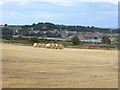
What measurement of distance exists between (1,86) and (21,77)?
2486 millimetres

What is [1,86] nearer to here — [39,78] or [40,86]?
[40,86]

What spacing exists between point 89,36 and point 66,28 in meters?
4.48

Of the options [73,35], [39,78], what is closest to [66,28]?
[73,35]

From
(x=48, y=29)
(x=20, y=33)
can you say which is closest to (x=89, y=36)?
(x=48, y=29)

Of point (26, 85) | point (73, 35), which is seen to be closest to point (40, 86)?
point (26, 85)

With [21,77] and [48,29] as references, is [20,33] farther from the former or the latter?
[21,77]

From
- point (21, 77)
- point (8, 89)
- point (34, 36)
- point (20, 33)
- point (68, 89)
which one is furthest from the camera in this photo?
point (34, 36)

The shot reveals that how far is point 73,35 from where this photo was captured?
5747 centimetres

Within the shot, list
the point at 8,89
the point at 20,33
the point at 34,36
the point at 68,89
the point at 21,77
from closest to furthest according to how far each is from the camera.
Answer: the point at 8,89 → the point at 68,89 → the point at 21,77 → the point at 20,33 → the point at 34,36

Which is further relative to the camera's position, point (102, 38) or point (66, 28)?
point (66, 28)

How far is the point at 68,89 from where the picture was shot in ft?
34.3

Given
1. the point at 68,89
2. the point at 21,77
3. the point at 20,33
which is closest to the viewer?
the point at 68,89

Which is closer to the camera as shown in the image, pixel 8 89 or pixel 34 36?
pixel 8 89

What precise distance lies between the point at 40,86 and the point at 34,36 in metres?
45.6
